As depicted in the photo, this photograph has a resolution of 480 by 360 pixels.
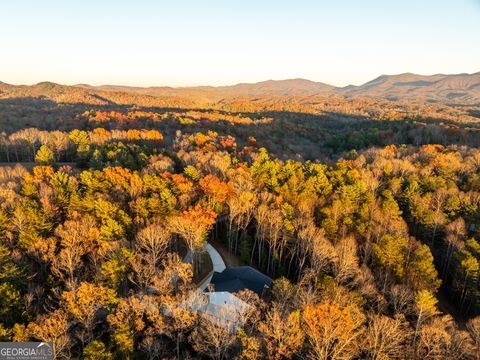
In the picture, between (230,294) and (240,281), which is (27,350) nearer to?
(230,294)

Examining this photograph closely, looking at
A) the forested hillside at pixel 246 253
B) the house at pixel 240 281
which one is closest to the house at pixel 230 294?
the house at pixel 240 281

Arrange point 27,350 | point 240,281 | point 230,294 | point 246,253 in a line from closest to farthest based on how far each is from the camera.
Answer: point 27,350 → point 230,294 → point 240,281 → point 246,253

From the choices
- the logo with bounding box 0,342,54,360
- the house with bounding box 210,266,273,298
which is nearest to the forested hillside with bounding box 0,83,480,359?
the logo with bounding box 0,342,54,360

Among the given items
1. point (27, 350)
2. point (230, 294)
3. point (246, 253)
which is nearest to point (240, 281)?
point (230, 294)

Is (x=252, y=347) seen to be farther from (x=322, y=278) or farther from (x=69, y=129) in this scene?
(x=69, y=129)

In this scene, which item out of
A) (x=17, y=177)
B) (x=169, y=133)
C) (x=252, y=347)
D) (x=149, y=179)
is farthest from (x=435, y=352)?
(x=169, y=133)

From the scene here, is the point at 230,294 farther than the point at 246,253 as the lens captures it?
No
